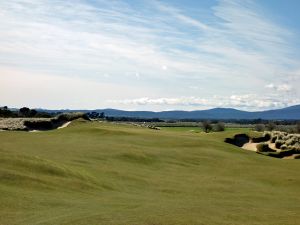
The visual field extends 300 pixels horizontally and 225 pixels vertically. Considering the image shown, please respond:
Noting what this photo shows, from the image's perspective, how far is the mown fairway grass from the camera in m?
20.1

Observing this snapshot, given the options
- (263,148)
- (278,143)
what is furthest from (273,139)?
(263,148)

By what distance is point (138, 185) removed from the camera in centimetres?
3209

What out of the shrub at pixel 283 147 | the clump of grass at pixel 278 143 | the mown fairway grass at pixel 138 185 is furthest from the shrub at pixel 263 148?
the mown fairway grass at pixel 138 185

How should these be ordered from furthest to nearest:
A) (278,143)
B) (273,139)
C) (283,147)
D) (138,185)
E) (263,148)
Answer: (273,139) < (278,143) < (263,148) < (283,147) < (138,185)

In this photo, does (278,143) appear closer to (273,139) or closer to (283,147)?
(283,147)

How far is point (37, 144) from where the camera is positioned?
4769cm

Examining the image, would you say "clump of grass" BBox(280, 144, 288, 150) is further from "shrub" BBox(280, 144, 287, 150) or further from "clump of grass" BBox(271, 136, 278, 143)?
"clump of grass" BBox(271, 136, 278, 143)

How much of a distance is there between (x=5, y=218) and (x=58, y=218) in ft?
6.61

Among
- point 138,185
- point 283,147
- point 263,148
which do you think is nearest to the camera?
point 138,185

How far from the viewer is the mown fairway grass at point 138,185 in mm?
20094

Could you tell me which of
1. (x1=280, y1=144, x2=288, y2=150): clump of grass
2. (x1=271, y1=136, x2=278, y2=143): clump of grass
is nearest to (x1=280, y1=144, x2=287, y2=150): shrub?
(x1=280, y1=144, x2=288, y2=150): clump of grass

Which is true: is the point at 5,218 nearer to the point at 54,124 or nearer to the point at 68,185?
the point at 68,185

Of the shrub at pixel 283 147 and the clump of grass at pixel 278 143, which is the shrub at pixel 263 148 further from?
the clump of grass at pixel 278 143

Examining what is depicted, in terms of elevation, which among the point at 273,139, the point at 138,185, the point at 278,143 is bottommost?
the point at 138,185
